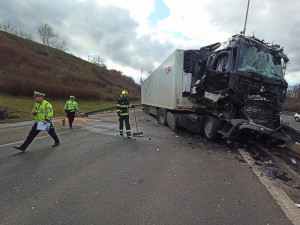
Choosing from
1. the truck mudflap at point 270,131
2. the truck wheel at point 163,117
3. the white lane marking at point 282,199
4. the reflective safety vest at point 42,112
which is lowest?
the white lane marking at point 282,199

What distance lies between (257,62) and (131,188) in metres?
4.99

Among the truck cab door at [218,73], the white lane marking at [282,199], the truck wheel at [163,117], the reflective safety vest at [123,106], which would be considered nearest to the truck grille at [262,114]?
the truck cab door at [218,73]

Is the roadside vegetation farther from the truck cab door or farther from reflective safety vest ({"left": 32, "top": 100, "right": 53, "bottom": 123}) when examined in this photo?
the truck cab door

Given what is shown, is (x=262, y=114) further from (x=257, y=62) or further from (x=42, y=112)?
(x=42, y=112)

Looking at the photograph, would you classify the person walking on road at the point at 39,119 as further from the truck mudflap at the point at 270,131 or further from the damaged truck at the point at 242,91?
the truck mudflap at the point at 270,131

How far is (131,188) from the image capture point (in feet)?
10.3

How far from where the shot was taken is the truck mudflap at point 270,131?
15.6 ft

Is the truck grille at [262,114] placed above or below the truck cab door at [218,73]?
below

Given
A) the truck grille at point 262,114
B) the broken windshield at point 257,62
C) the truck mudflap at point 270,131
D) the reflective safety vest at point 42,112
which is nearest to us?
the truck mudflap at point 270,131

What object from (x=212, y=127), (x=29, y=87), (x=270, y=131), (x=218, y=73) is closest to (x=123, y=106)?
(x=212, y=127)

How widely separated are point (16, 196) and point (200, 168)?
11.1 feet

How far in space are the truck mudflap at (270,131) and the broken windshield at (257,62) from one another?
4.89 feet

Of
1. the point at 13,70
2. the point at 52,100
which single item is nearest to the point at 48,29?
the point at 13,70

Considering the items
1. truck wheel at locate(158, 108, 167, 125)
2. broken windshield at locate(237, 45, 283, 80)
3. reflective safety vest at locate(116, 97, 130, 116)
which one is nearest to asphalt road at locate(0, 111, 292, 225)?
reflective safety vest at locate(116, 97, 130, 116)
